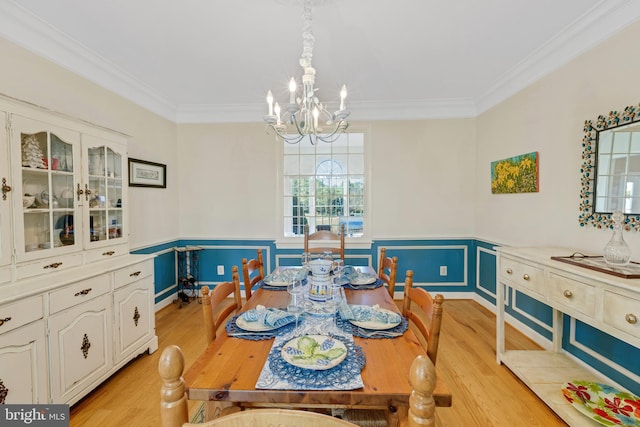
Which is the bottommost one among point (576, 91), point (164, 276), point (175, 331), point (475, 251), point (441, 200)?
point (175, 331)

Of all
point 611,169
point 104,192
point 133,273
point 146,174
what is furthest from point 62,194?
point 611,169

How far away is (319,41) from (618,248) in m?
2.46

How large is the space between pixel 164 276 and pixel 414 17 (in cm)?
380

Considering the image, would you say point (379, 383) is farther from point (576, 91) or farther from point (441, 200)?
point (441, 200)

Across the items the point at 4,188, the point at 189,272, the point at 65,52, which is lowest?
the point at 189,272

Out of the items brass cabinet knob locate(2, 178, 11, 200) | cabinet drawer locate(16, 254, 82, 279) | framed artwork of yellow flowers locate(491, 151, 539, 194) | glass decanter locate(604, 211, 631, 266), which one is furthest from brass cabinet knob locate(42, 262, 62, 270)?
framed artwork of yellow flowers locate(491, 151, 539, 194)

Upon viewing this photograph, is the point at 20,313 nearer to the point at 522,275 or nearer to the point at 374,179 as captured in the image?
the point at 522,275

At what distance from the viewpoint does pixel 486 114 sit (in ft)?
11.7

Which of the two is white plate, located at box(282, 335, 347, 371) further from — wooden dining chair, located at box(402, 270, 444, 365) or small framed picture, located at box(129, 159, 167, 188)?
small framed picture, located at box(129, 159, 167, 188)

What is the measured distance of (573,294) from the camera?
5.78 feet

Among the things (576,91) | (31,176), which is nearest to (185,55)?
(31,176)

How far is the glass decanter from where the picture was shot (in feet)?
5.45

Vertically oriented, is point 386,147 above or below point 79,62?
below

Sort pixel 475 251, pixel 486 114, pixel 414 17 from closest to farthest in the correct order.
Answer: pixel 414 17 < pixel 486 114 < pixel 475 251
